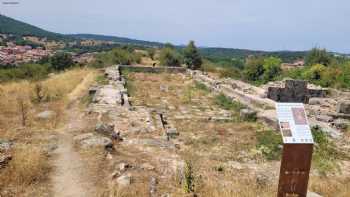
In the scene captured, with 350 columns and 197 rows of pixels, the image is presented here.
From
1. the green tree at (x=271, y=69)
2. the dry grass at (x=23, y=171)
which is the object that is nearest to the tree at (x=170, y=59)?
Answer: the green tree at (x=271, y=69)

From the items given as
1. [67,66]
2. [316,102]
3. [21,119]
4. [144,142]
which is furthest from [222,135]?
[67,66]

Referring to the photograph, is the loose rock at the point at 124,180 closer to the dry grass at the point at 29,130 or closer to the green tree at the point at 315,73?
the dry grass at the point at 29,130

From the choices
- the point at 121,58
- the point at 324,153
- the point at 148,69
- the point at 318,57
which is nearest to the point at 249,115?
the point at 324,153

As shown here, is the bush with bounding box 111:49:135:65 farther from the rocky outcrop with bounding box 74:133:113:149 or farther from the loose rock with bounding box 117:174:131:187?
the loose rock with bounding box 117:174:131:187

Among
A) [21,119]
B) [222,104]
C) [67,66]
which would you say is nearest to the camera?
[21,119]

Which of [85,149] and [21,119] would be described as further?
[21,119]

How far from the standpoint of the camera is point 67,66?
26.0m

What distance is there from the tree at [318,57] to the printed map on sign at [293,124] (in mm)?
25473

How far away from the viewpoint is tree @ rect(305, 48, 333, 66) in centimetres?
2727

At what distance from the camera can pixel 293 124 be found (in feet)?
11.6

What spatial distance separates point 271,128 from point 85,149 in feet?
18.3

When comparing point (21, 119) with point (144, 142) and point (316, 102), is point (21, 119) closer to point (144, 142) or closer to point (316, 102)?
point (144, 142)

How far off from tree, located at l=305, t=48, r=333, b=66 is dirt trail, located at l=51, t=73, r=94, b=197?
24275 millimetres

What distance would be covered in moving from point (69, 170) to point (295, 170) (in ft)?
11.7
